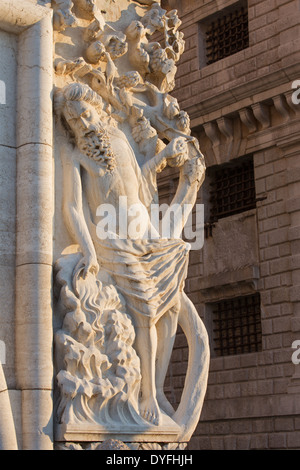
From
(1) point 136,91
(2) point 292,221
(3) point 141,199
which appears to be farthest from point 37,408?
(2) point 292,221

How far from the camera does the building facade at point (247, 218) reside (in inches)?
715

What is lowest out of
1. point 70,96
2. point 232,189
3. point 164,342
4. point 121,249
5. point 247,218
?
point 164,342

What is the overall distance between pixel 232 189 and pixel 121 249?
13795 millimetres

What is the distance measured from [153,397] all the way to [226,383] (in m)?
12.7

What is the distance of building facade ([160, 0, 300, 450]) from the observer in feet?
59.6

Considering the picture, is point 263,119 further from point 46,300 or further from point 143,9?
point 46,300

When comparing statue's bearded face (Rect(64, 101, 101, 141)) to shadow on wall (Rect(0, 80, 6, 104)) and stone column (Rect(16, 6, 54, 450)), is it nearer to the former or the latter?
stone column (Rect(16, 6, 54, 450))

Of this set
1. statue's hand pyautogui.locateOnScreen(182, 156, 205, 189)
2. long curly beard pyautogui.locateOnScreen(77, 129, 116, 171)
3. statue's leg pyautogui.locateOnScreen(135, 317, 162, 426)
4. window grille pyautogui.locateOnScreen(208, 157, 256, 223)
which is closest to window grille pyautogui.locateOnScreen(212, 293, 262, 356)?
window grille pyautogui.locateOnScreen(208, 157, 256, 223)

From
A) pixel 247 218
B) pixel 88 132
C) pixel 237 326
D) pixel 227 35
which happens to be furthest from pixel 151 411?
pixel 227 35

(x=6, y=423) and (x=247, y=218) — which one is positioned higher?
(x=247, y=218)

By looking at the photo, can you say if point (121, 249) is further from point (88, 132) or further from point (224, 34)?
point (224, 34)

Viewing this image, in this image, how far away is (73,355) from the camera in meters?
6.16

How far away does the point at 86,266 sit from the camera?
641 centimetres

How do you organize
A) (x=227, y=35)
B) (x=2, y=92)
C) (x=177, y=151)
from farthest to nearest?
(x=227, y=35)
(x=177, y=151)
(x=2, y=92)
